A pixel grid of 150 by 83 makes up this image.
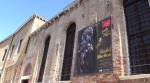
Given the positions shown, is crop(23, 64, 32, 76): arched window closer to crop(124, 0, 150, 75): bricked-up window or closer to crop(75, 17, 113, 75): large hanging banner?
crop(75, 17, 113, 75): large hanging banner

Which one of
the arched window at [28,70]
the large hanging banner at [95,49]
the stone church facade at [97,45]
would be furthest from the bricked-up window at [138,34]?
the arched window at [28,70]

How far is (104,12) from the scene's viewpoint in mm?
6809

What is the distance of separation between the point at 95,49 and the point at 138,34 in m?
1.68

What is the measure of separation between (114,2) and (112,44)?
72.5 inches

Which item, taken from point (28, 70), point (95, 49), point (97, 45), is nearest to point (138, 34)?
point (97, 45)

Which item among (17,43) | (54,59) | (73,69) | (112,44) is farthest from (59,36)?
(17,43)

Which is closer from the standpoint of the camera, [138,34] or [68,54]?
[138,34]

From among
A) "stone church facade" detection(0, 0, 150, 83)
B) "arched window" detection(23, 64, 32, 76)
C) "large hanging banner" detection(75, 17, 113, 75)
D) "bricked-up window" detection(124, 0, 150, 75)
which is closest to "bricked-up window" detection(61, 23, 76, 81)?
"stone church facade" detection(0, 0, 150, 83)

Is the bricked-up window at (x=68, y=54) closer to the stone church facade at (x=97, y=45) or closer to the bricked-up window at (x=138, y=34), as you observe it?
the stone church facade at (x=97, y=45)

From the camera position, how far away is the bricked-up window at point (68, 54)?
7.93m

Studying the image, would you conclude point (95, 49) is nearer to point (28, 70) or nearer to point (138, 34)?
point (138, 34)

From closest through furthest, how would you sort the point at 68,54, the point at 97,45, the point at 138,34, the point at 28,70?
the point at 138,34 → the point at 97,45 → the point at 68,54 → the point at 28,70

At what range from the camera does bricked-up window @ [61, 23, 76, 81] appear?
312 inches

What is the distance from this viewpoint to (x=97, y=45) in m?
6.38
